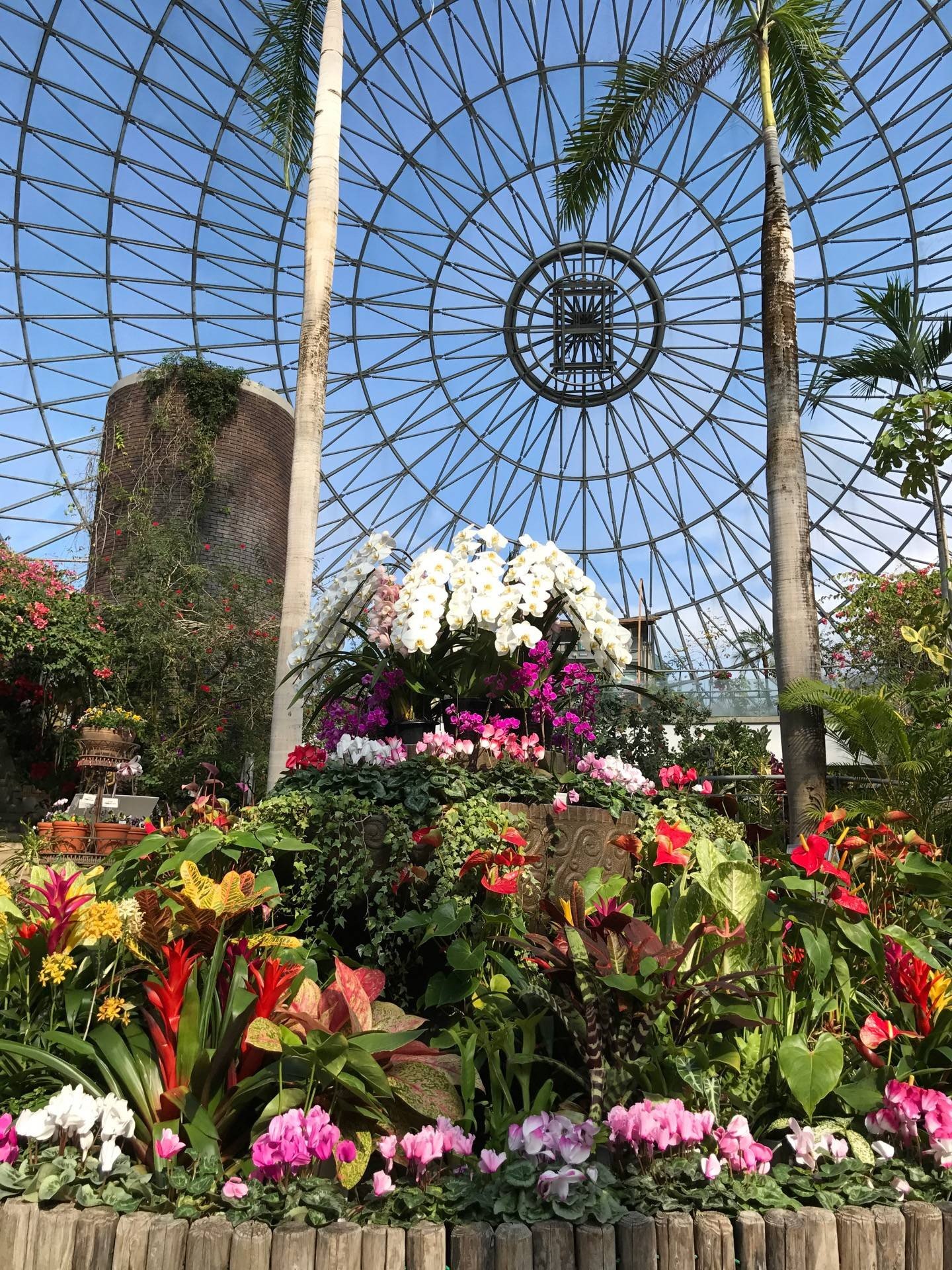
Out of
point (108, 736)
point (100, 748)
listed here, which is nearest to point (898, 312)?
point (108, 736)

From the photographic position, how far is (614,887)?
12.1ft

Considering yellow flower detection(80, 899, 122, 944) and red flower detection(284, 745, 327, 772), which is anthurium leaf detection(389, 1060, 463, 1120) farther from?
red flower detection(284, 745, 327, 772)

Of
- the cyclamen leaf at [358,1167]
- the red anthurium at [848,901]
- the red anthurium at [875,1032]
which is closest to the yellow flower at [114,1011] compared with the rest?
the cyclamen leaf at [358,1167]

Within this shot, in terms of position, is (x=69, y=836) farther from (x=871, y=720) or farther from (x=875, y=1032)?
(x=875, y=1032)

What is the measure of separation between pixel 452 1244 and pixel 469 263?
24798 millimetres

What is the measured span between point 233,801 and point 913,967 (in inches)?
435

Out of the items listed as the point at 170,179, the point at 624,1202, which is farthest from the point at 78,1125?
the point at 170,179

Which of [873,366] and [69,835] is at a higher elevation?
[873,366]

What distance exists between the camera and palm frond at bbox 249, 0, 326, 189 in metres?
11.0

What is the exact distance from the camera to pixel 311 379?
870 centimetres

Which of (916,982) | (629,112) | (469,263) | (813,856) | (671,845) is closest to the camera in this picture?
(916,982)

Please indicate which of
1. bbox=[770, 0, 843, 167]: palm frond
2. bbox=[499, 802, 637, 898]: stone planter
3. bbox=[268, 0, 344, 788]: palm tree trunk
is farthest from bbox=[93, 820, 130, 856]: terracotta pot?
bbox=[770, 0, 843, 167]: palm frond

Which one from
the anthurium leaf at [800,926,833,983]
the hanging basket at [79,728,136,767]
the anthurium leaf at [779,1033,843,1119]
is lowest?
the anthurium leaf at [779,1033,843,1119]

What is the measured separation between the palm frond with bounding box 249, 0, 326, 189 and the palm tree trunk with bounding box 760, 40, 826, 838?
5952mm
